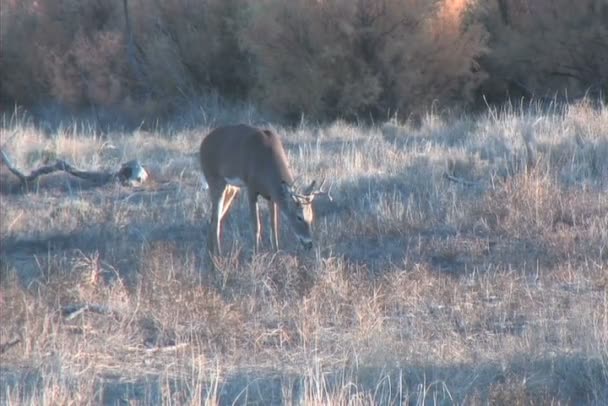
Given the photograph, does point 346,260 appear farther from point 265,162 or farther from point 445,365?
point 445,365

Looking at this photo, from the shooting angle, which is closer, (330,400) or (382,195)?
(330,400)

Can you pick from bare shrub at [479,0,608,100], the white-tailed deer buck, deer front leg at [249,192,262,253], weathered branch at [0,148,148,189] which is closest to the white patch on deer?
the white-tailed deer buck

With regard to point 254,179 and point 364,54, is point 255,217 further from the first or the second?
point 364,54

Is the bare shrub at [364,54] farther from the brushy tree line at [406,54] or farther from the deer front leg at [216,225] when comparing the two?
the deer front leg at [216,225]

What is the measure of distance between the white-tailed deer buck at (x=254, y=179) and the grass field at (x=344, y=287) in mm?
372

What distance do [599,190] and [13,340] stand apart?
7.56 m

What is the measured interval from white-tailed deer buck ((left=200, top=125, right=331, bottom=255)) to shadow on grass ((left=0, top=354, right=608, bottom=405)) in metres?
4.16

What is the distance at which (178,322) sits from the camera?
31.1ft

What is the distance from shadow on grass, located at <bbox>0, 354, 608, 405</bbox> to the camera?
23.8ft

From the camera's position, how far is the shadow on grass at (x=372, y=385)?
23.8 ft

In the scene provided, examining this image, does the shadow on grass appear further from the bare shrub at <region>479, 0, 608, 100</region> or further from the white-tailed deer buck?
the bare shrub at <region>479, 0, 608, 100</region>

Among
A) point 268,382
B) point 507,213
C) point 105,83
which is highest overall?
point 105,83

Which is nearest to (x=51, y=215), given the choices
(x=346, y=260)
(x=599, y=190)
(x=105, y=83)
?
(x=346, y=260)

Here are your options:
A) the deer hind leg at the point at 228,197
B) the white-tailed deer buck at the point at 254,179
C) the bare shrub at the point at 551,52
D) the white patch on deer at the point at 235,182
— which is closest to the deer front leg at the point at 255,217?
the white-tailed deer buck at the point at 254,179
